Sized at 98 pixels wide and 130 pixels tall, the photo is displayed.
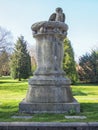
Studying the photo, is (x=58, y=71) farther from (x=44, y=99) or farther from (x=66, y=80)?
(x=44, y=99)

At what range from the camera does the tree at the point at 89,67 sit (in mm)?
45188

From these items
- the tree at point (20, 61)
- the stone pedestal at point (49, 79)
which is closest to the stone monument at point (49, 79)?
the stone pedestal at point (49, 79)

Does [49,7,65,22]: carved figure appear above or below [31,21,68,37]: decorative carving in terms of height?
above

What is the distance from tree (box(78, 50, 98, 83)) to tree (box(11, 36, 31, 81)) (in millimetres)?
10222

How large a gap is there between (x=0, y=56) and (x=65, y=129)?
138 ft

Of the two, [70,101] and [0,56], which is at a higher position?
[0,56]

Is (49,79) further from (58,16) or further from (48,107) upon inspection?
(58,16)

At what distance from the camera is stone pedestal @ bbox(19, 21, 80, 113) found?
9.02m

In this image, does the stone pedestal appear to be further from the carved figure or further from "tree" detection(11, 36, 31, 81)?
"tree" detection(11, 36, 31, 81)

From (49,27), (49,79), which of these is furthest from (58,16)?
(49,79)

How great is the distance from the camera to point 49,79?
939cm

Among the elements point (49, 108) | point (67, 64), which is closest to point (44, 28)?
point (49, 108)

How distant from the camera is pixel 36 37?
32.2ft

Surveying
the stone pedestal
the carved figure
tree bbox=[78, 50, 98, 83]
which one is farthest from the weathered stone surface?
tree bbox=[78, 50, 98, 83]
